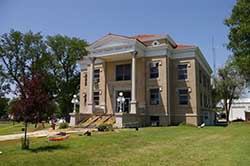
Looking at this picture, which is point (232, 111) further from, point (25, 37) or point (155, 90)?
point (25, 37)

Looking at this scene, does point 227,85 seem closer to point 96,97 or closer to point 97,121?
point 96,97

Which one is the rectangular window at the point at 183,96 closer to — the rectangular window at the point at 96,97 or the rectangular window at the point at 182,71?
the rectangular window at the point at 182,71

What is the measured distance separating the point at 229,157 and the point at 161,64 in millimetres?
20022

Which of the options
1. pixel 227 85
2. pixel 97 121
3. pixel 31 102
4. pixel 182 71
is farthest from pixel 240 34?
pixel 227 85

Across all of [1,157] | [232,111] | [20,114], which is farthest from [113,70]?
[232,111]

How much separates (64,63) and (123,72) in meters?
19.1

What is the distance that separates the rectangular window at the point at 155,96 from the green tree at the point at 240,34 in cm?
1089

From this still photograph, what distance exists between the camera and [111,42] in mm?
28453

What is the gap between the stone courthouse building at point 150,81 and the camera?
90.3 feet

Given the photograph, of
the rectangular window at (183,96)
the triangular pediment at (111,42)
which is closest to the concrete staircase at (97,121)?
the triangular pediment at (111,42)

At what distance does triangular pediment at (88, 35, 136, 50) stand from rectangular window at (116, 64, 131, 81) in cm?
342

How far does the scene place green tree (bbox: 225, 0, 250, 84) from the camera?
16.9 m

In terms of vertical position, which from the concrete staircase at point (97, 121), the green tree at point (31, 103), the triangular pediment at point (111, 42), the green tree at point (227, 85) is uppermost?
the triangular pediment at point (111, 42)

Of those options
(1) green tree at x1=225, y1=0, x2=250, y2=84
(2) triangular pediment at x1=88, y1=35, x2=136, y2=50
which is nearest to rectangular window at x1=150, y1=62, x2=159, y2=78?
(2) triangular pediment at x1=88, y1=35, x2=136, y2=50
